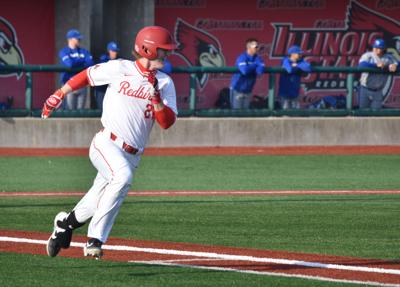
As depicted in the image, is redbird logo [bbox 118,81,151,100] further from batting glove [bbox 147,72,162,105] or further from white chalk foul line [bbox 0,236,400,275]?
white chalk foul line [bbox 0,236,400,275]

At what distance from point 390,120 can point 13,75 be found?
704 centimetres

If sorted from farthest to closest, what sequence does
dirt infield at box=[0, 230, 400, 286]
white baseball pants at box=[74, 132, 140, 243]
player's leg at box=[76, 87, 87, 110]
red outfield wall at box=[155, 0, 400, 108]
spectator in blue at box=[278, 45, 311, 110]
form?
1. red outfield wall at box=[155, 0, 400, 108]
2. spectator in blue at box=[278, 45, 311, 110]
3. player's leg at box=[76, 87, 87, 110]
4. white baseball pants at box=[74, 132, 140, 243]
5. dirt infield at box=[0, 230, 400, 286]

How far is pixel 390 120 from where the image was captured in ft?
73.7

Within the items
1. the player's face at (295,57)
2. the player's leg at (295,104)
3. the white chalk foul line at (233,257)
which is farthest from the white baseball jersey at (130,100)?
the player's leg at (295,104)

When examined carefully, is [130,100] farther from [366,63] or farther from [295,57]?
[366,63]

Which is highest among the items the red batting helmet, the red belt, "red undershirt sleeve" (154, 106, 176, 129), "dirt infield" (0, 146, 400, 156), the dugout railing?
the red batting helmet

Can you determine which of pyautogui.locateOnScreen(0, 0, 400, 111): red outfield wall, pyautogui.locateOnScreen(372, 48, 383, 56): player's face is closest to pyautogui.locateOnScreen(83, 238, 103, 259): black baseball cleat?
pyautogui.locateOnScreen(372, 48, 383, 56): player's face

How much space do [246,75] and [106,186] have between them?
40.7 ft

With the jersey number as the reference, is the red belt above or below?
below

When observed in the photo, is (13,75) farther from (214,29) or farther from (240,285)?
(240,285)

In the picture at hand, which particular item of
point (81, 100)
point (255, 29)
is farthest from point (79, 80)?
point (255, 29)

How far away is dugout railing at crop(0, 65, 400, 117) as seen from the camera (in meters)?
21.1

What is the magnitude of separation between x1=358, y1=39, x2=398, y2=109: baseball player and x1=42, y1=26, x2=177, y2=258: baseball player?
13.3 meters

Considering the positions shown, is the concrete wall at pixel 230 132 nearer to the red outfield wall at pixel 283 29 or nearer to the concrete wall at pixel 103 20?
the red outfield wall at pixel 283 29
